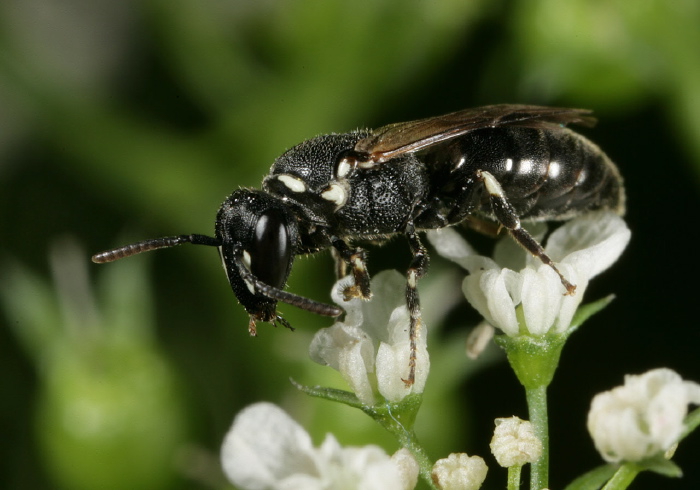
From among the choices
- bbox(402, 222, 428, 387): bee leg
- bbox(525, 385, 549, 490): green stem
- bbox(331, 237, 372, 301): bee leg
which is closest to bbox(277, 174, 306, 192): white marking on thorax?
bbox(331, 237, 372, 301): bee leg

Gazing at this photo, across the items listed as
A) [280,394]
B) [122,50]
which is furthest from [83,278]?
[122,50]

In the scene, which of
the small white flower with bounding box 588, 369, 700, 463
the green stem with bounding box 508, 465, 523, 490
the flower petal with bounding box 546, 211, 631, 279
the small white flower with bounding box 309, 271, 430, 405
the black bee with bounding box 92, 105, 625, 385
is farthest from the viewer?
the black bee with bounding box 92, 105, 625, 385

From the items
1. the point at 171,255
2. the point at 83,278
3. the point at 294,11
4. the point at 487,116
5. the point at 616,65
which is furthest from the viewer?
the point at 171,255

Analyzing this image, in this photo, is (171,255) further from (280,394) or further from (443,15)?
(443,15)

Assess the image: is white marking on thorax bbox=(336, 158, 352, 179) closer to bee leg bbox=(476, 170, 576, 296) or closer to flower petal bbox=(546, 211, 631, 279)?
bee leg bbox=(476, 170, 576, 296)

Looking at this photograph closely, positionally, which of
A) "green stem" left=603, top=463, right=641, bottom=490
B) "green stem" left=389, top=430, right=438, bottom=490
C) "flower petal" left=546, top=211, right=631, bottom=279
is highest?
"flower petal" left=546, top=211, right=631, bottom=279

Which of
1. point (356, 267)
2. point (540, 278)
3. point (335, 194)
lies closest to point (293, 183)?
point (335, 194)
